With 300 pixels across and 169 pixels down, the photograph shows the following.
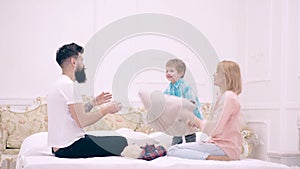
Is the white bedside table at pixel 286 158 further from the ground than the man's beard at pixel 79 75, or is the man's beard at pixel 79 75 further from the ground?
the man's beard at pixel 79 75

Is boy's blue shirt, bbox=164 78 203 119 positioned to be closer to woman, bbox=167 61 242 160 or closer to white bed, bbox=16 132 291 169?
woman, bbox=167 61 242 160

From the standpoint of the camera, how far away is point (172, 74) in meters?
4.04

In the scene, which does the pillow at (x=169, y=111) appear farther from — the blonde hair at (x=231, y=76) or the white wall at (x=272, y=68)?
the white wall at (x=272, y=68)

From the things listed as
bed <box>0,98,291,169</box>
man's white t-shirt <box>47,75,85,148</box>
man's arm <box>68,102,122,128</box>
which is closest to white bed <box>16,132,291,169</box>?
bed <box>0,98,291,169</box>

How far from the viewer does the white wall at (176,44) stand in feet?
17.2

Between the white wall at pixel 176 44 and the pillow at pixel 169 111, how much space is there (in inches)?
71.7

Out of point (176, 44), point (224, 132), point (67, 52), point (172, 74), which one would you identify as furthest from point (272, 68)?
point (67, 52)

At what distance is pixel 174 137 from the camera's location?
156 inches

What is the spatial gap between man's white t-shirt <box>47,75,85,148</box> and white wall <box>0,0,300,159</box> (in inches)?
95.7

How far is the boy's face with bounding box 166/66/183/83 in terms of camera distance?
13.2 feet

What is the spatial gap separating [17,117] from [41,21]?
1.15 m

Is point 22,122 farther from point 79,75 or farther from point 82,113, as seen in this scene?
point 82,113

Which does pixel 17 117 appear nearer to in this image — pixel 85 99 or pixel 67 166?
pixel 85 99

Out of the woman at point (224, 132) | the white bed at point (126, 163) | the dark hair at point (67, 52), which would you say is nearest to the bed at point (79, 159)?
the white bed at point (126, 163)
